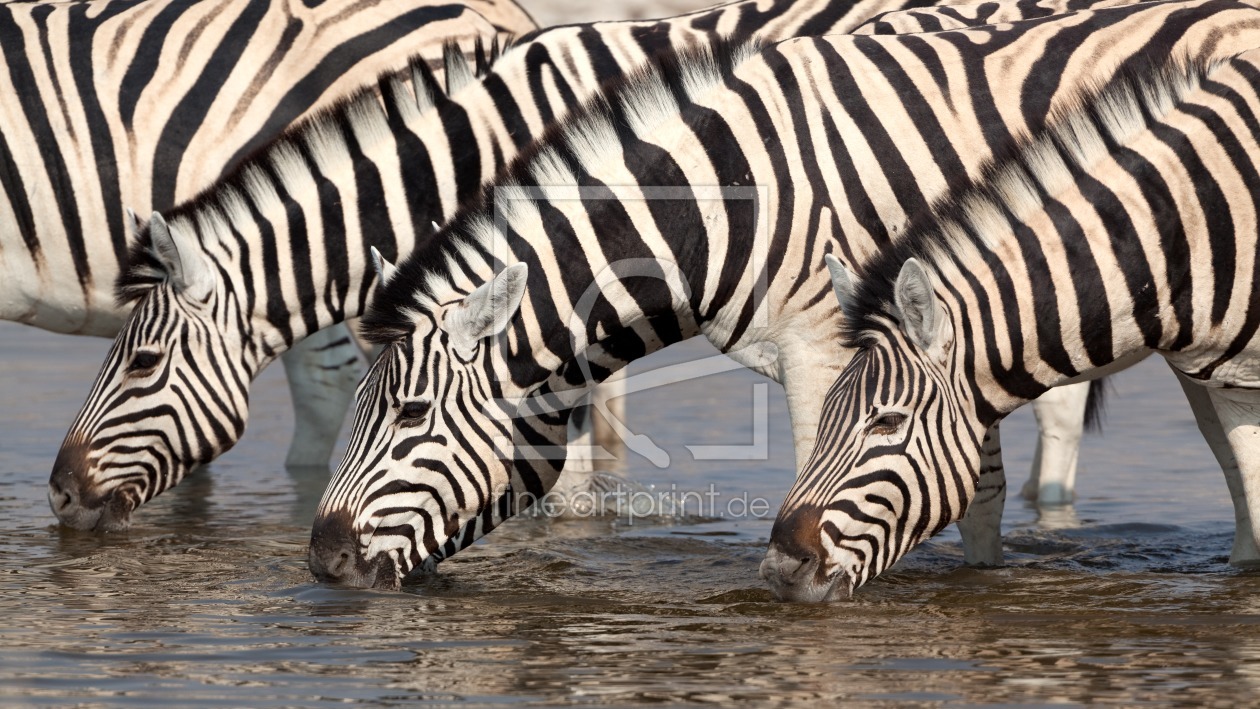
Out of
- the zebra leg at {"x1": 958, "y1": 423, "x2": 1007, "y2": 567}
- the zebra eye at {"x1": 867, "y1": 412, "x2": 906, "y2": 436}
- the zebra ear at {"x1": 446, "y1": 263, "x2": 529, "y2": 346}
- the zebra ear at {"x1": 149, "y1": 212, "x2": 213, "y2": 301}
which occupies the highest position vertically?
the zebra ear at {"x1": 149, "y1": 212, "x2": 213, "y2": 301}

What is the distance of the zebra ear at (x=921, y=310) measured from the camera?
21.0ft

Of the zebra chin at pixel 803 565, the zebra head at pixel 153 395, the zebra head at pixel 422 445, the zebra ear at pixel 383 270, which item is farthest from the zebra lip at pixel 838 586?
the zebra head at pixel 153 395

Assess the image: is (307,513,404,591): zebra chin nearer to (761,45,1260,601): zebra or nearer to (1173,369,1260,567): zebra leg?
(761,45,1260,601): zebra

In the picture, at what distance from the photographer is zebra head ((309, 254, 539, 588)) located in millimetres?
7055

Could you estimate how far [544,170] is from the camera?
7590mm

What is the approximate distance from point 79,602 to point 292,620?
0.98m

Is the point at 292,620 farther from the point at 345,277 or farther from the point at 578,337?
the point at 345,277

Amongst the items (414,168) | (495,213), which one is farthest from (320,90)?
(495,213)

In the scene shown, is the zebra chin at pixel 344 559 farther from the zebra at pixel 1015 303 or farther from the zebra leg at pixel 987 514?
the zebra leg at pixel 987 514

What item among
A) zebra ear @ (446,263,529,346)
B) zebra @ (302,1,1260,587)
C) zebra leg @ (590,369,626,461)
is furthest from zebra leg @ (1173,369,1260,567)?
zebra leg @ (590,369,626,461)

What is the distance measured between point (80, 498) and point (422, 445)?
7.57ft

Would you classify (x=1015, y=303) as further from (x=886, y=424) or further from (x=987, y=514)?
(x=987, y=514)

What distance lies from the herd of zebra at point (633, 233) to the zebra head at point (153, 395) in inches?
0.6

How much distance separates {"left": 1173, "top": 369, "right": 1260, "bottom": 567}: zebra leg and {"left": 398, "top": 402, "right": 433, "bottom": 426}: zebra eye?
126 inches
